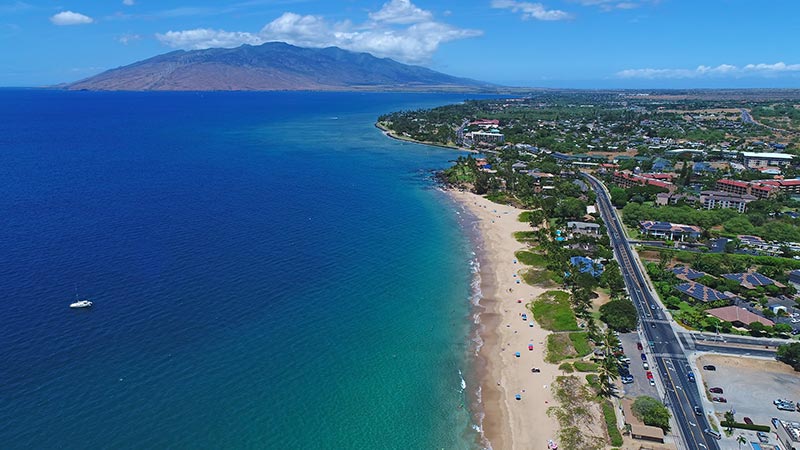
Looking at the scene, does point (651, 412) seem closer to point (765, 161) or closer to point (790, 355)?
point (790, 355)

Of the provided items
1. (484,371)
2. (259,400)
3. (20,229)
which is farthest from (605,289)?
(20,229)

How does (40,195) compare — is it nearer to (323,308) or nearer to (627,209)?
(323,308)

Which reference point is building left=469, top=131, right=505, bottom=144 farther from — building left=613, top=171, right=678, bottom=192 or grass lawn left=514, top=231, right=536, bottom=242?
grass lawn left=514, top=231, right=536, bottom=242

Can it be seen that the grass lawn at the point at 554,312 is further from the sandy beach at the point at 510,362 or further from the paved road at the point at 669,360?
the paved road at the point at 669,360

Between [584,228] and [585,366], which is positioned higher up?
[584,228]

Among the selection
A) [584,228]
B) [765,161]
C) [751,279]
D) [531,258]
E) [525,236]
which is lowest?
[531,258]

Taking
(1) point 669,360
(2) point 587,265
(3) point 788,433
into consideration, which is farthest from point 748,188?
(3) point 788,433

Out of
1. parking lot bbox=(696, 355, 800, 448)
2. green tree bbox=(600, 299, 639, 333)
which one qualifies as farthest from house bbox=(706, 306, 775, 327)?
green tree bbox=(600, 299, 639, 333)
